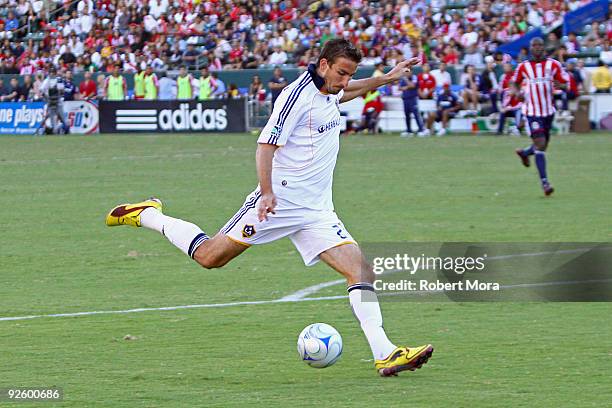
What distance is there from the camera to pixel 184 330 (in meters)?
8.84

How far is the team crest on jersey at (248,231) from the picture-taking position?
7965mm

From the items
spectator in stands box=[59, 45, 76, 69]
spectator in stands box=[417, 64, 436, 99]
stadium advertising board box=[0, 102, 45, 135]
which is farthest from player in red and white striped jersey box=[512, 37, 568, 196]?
spectator in stands box=[59, 45, 76, 69]

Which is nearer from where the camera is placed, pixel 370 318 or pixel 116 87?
pixel 370 318

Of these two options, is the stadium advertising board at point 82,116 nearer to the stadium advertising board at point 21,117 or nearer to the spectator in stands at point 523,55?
the stadium advertising board at point 21,117

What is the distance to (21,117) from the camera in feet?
134

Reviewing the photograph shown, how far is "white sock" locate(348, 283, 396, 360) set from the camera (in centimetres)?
735

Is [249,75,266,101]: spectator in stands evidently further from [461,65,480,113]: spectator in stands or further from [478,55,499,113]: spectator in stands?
[478,55,499,113]: spectator in stands

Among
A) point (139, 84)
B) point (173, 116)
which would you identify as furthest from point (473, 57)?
point (139, 84)

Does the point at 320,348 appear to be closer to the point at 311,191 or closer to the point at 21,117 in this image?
the point at 311,191

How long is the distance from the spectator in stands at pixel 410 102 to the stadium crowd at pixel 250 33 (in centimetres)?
168

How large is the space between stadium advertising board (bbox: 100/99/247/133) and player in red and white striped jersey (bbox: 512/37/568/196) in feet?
61.1

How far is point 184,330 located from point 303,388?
6.52 ft

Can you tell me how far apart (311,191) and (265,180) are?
0.50 meters

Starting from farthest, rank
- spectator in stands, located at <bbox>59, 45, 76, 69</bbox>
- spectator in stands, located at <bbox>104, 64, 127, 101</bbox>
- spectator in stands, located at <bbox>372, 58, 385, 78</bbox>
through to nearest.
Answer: spectator in stands, located at <bbox>59, 45, 76, 69</bbox> → spectator in stands, located at <bbox>104, 64, 127, 101</bbox> → spectator in stands, located at <bbox>372, 58, 385, 78</bbox>
